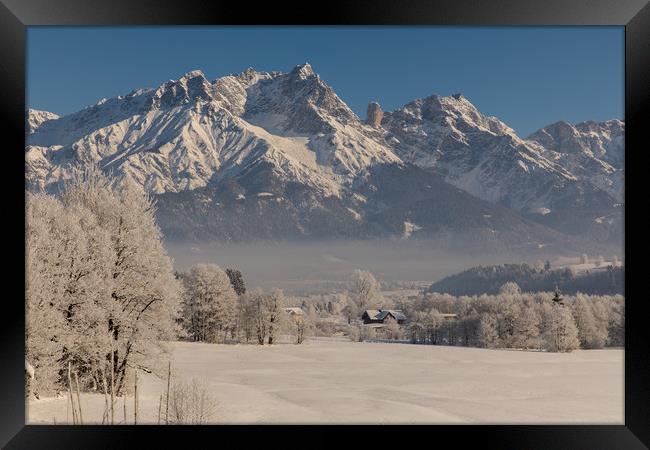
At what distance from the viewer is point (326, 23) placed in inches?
216

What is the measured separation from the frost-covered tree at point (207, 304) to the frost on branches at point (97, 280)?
2540cm

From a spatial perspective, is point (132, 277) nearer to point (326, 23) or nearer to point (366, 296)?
point (326, 23)

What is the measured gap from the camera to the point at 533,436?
538cm

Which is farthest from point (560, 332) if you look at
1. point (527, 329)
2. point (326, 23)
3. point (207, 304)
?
point (326, 23)

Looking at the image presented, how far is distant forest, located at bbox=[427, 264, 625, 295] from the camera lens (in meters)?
84.4

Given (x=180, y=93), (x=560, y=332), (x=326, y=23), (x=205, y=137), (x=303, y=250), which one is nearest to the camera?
(x=326, y=23)

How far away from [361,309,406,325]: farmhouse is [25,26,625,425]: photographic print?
593 mm

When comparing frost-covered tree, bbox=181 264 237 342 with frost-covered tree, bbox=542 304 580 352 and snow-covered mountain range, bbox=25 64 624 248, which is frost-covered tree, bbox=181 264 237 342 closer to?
frost-covered tree, bbox=542 304 580 352

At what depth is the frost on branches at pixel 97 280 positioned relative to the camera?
10.4 metres

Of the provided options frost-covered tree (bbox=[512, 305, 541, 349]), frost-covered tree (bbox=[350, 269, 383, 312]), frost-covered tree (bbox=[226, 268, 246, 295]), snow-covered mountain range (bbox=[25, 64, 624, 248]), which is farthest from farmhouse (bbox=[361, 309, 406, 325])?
snow-covered mountain range (bbox=[25, 64, 624, 248])

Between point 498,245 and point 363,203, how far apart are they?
3660cm

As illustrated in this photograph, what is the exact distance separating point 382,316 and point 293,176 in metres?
104

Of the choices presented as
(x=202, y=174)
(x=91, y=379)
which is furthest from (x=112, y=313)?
(x=202, y=174)

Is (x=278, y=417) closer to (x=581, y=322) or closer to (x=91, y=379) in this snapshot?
(x=91, y=379)
